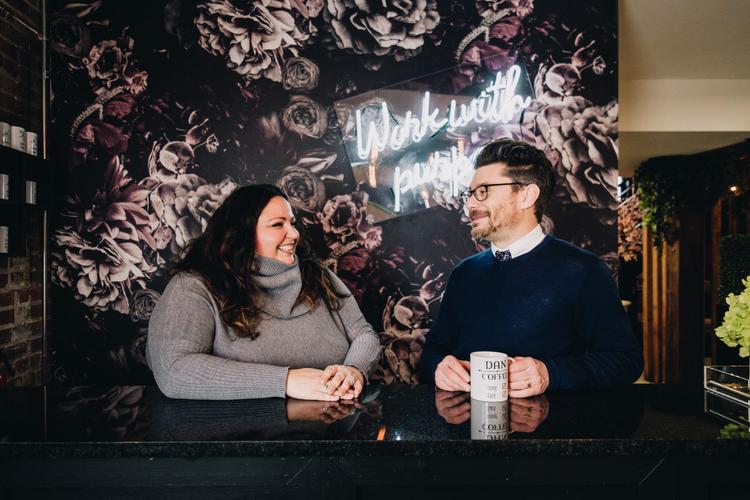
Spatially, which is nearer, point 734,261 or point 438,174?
point 438,174

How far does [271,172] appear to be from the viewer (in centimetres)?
300

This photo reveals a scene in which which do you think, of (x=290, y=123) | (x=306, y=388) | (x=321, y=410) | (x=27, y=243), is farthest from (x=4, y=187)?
(x=321, y=410)

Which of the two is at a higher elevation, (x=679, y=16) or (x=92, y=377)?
(x=679, y=16)

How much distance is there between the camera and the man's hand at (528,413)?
1.29 m

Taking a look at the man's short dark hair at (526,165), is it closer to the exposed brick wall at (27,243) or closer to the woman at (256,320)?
the woman at (256,320)

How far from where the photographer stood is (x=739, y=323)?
1.49 metres

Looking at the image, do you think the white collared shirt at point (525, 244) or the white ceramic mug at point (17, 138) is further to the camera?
the white ceramic mug at point (17, 138)

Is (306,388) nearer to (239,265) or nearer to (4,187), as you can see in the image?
(239,265)

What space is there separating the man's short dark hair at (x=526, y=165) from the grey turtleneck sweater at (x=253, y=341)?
2.62 feet

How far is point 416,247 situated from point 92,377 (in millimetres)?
1911

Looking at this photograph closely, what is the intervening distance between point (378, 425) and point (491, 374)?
0.34 m

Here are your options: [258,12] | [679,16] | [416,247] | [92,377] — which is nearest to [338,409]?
[416,247]

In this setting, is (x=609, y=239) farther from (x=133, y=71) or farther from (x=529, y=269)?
(x=133, y=71)

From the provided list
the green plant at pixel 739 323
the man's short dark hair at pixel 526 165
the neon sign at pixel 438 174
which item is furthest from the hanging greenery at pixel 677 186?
the green plant at pixel 739 323
